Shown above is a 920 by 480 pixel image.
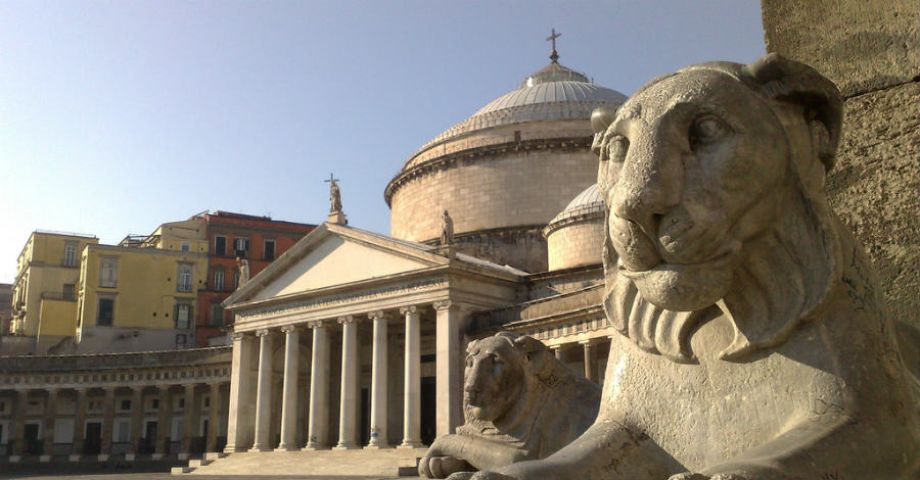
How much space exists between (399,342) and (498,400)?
125 feet

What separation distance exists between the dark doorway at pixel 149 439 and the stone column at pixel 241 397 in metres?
11.9

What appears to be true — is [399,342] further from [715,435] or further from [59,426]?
[715,435]

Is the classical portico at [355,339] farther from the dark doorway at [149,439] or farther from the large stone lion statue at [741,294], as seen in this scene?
the large stone lion statue at [741,294]

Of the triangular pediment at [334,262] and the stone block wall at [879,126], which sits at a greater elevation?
the triangular pediment at [334,262]

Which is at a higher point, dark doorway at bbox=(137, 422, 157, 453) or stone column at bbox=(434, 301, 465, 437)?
stone column at bbox=(434, 301, 465, 437)

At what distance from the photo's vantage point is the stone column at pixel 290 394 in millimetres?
39719

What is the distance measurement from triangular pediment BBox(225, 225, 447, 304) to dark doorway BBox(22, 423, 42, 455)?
18518mm

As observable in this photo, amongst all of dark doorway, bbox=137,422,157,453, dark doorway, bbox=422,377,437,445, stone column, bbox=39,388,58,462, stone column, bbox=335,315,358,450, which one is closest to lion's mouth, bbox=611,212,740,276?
stone column, bbox=335,315,358,450

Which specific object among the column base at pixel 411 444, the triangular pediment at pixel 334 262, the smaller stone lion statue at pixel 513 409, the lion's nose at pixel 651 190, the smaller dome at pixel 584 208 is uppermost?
the smaller dome at pixel 584 208

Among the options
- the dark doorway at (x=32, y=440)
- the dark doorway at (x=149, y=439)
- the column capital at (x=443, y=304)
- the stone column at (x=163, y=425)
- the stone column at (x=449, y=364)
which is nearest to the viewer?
the stone column at (x=449, y=364)

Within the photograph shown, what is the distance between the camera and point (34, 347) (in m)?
60.4

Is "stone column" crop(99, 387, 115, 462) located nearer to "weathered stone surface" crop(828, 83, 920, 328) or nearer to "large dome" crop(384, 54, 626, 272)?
"large dome" crop(384, 54, 626, 272)

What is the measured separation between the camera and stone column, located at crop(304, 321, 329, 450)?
3847cm

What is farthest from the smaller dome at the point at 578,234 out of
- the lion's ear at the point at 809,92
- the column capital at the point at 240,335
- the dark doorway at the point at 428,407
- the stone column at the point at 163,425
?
the lion's ear at the point at 809,92
